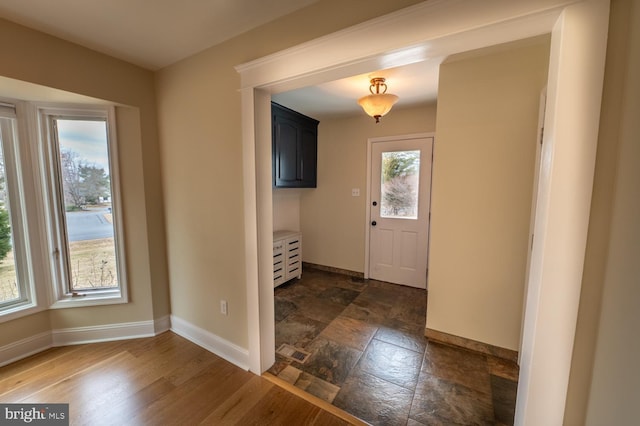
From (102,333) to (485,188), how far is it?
11.3 ft

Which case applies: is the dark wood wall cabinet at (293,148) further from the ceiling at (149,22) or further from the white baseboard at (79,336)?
the white baseboard at (79,336)

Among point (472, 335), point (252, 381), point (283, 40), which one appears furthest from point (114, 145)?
point (472, 335)

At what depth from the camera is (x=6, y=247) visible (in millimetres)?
2018

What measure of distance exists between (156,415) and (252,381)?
1.89 ft

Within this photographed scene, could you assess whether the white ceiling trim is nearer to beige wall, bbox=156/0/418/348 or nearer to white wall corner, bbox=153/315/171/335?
beige wall, bbox=156/0/418/348

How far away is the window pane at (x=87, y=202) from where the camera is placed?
7.08 ft

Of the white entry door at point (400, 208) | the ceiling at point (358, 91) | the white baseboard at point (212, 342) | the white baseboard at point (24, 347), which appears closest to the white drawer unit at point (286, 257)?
the white entry door at point (400, 208)

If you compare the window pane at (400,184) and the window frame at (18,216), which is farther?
the window pane at (400,184)

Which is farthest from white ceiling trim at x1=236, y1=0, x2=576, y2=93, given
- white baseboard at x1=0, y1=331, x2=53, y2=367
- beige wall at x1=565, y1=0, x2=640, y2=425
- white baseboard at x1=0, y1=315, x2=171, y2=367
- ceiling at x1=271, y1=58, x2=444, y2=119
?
white baseboard at x1=0, y1=331, x2=53, y2=367

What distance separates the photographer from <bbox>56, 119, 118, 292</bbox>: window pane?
2.16 m

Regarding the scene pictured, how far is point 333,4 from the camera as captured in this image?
1.33 metres

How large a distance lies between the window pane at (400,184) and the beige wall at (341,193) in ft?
0.89

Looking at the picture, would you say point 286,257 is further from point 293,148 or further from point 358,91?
point 358,91

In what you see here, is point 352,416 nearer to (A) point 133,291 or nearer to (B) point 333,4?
(A) point 133,291
